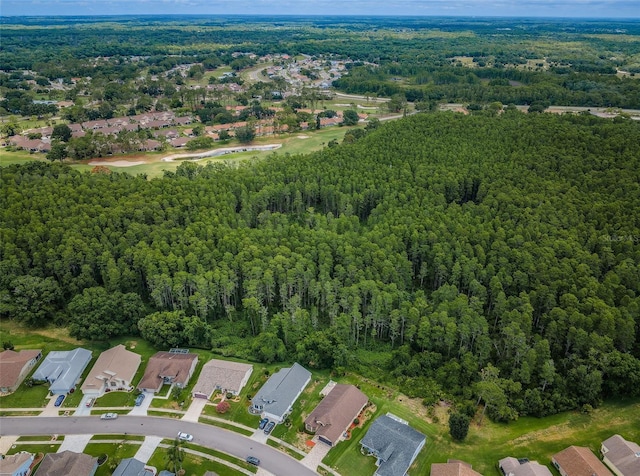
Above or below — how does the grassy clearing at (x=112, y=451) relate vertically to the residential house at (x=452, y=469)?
below

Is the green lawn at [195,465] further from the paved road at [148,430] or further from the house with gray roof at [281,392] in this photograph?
the house with gray roof at [281,392]

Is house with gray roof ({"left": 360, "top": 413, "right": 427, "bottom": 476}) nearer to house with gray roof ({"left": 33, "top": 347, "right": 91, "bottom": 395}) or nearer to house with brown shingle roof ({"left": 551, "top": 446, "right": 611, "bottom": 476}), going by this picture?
house with brown shingle roof ({"left": 551, "top": 446, "right": 611, "bottom": 476})

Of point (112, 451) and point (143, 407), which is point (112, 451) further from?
point (143, 407)

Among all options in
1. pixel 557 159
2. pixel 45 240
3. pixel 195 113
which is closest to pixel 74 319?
pixel 45 240

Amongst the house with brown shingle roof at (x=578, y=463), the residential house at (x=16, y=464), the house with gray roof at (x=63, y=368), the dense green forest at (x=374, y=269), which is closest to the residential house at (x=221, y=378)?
the dense green forest at (x=374, y=269)

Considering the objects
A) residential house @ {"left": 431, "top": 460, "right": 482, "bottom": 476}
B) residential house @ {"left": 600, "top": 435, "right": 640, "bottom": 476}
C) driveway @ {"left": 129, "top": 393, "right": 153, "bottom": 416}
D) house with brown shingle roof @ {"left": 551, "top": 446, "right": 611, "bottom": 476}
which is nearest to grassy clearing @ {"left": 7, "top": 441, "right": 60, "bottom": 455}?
driveway @ {"left": 129, "top": 393, "right": 153, "bottom": 416}

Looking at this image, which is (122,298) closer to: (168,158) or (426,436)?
(426,436)

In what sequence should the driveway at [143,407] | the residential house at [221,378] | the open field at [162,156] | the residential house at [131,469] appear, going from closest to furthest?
1. the residential house at [131,469]
2. the driveway at [143,407]
3. the residential house at [221,378]
4. the open field at [162,156]
